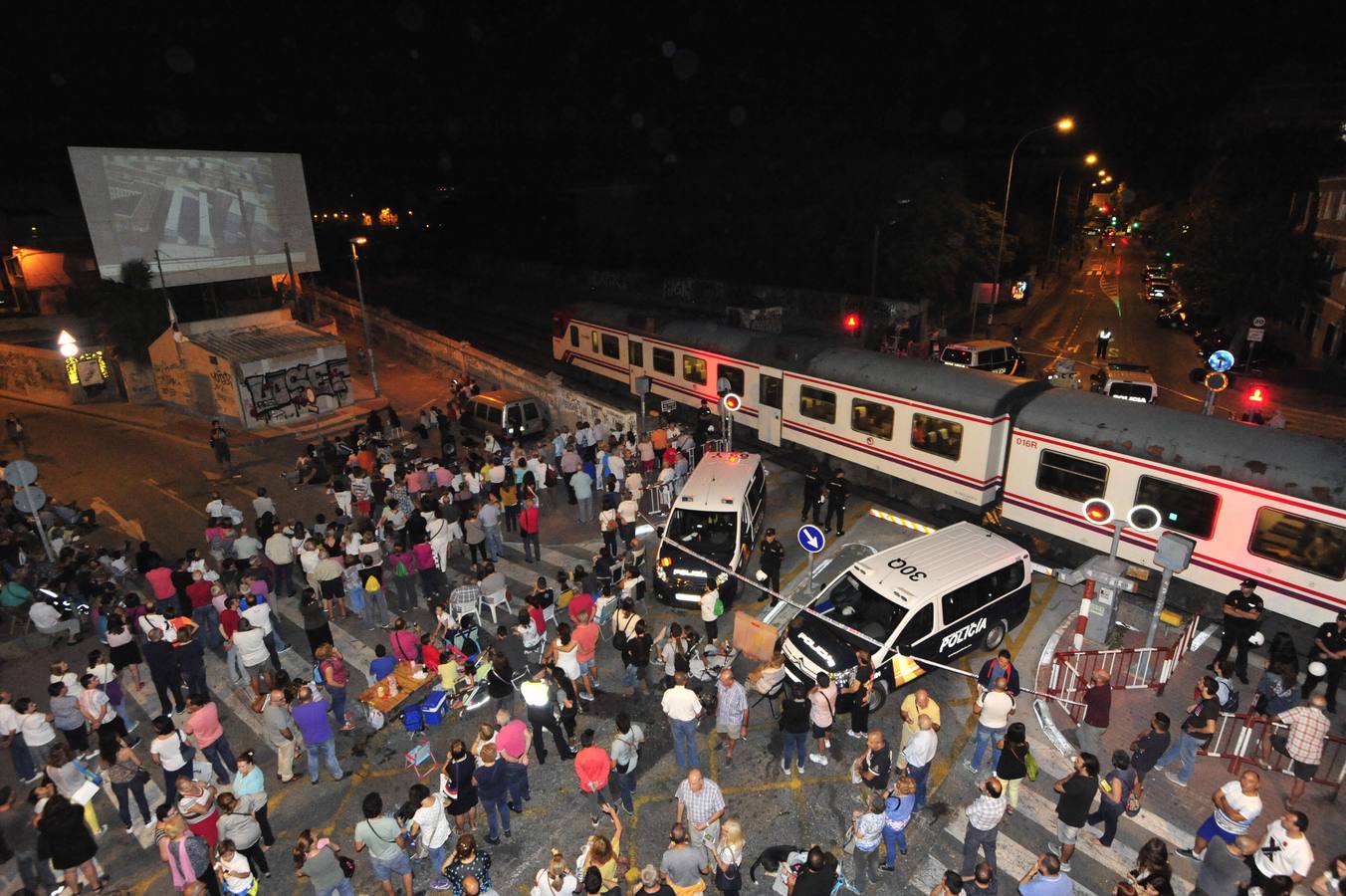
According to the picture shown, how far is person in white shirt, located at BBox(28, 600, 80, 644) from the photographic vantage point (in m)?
12.2

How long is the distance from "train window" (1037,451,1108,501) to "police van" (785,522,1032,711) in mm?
2860

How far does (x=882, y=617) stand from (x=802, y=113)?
122 feet

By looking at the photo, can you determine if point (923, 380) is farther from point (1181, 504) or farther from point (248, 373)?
point (248, 373)

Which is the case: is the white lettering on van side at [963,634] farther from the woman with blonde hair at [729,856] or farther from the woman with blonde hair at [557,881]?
the woman with blonde hair at [557,881]

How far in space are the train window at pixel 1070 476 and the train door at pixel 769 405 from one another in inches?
297

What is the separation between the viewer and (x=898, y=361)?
57.5 ft

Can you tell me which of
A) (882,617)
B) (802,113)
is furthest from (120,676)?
(802,113)

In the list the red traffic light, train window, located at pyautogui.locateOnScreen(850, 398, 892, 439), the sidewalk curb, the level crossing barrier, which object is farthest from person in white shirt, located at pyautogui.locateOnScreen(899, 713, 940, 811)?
train window, located at pyautogui.locateOnScreen(850, 398, 892, 439)

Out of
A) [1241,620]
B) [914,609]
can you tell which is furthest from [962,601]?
[1241,620]

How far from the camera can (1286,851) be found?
6.74 metres

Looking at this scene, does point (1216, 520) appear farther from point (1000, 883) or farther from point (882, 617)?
point (1000, 883)

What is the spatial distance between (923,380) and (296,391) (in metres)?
21.7

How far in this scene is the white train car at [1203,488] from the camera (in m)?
11.0

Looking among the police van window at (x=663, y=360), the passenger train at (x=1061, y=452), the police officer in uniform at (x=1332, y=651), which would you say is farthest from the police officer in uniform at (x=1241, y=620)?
the police van window at (x=663, y=360)
